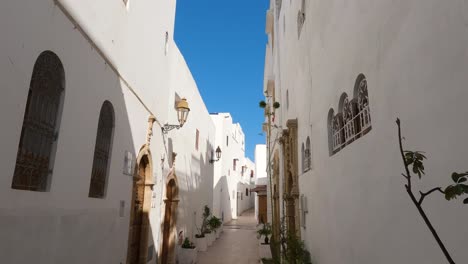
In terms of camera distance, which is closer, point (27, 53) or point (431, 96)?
point (431, 96)

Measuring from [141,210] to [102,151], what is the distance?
2.10 meters

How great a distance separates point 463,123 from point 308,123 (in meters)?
4.00

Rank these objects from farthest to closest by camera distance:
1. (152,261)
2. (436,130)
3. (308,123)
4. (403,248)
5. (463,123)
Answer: (152,261) < (308,123) < (403,248) < (436,130) < (463,123)

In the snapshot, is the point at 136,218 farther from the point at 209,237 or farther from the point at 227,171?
the point at 227,171

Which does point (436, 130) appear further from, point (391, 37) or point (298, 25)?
point (298, 25)

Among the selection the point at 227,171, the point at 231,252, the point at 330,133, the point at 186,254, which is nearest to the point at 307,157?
the point at 330,133

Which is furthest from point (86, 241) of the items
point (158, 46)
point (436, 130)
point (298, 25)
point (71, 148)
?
point (298, 25)

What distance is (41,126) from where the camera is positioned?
9.40 feet

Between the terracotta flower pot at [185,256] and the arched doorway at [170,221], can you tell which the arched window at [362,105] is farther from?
the terracotta flower pot at [185,256]

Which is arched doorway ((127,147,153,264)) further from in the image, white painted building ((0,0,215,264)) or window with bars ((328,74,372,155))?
window with bars ((328,74,372,155))

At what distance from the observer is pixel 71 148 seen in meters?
3.32

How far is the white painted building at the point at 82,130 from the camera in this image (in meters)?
2.46

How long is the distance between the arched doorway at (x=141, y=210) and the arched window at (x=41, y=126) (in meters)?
2.35

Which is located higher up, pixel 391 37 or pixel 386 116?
pixel 391 37
